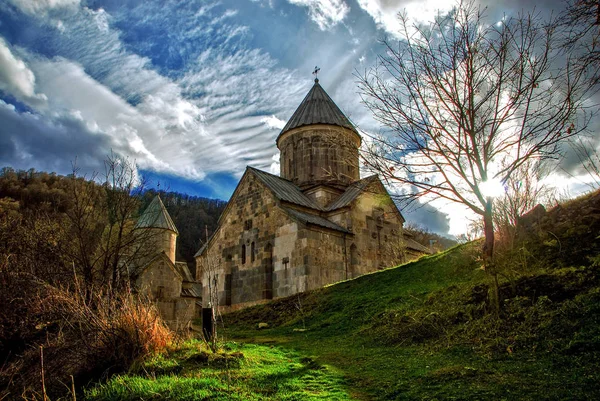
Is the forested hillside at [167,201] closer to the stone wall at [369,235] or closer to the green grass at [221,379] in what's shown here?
the stone wall at [369,235]

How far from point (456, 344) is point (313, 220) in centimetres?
1030

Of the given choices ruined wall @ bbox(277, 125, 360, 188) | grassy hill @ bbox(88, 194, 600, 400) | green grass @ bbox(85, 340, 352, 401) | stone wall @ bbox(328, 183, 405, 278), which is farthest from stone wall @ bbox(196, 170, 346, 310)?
green grass @ bbox(85, 340, 352, 401)

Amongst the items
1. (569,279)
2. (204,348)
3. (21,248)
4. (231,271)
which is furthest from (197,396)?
A: (231,271)

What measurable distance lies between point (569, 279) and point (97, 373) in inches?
262

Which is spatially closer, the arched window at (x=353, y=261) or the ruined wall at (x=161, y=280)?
the ruined wall at (x=161, y=280)

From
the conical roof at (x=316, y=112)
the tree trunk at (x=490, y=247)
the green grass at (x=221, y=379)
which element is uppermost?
the conical roof at (x=316, y=112)

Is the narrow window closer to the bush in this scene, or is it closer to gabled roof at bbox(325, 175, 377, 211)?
gabled roof at bbox(325, 175, 377, 211)

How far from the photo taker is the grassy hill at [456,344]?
440cm

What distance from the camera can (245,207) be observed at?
58.9ft

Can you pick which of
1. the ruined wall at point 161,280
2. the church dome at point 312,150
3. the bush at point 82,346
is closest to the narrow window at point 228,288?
the ruined wall at point 161,280

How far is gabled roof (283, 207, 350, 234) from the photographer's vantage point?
1556cm

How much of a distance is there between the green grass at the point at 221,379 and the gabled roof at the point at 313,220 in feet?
30.4

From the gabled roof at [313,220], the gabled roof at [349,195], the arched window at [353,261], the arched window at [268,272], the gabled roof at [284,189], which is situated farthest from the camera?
the gabled roof at [349,195]

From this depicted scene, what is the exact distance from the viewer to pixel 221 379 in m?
5.09
